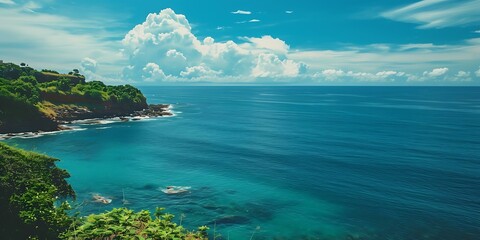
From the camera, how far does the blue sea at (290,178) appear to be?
144 feet

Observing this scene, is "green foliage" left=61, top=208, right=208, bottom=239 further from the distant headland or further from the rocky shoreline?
the rocky shoreline

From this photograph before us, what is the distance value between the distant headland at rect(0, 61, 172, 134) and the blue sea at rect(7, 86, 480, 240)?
488 inches

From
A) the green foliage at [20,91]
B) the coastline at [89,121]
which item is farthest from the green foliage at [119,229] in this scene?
the green foliage at [20,91]

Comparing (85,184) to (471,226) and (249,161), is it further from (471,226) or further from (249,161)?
(471,226)

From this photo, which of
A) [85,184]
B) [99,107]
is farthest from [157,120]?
[85,184]

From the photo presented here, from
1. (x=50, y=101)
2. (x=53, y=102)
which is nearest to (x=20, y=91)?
(x=50, y=101)

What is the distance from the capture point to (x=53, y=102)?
407 feet

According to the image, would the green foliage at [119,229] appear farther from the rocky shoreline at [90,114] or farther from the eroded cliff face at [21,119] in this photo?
the rocky shoreline at [90,114]

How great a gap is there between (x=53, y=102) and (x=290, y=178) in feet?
351

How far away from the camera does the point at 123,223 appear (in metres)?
25.3

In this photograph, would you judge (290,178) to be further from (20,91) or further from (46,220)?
(20,91)

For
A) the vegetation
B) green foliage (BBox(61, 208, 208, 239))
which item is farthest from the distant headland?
green foliage (BBox(61, 208, 208, 239))

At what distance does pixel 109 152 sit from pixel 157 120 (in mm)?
60322

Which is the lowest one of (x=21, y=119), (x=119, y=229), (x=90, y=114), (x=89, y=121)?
(x=89, y=121)
